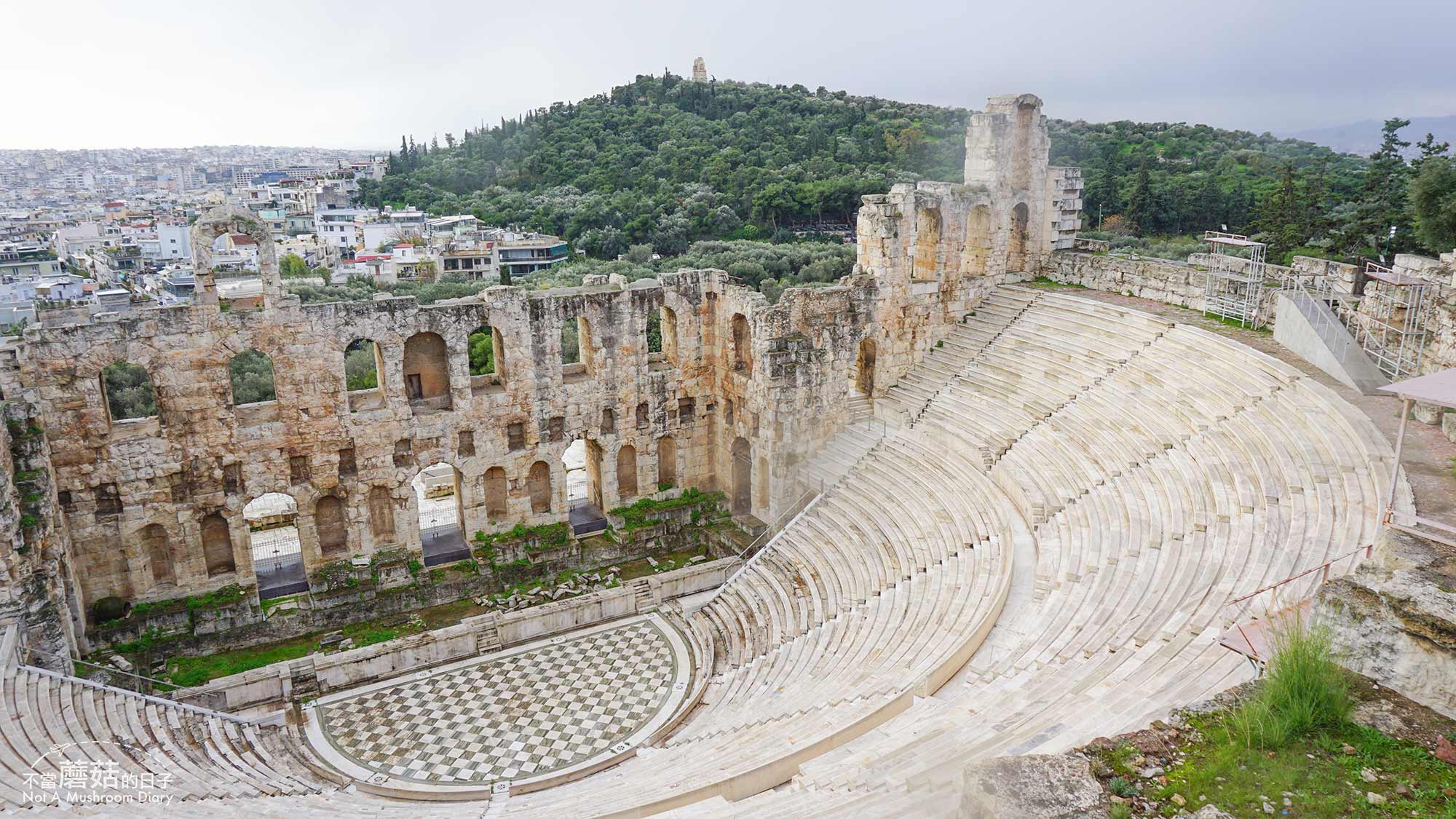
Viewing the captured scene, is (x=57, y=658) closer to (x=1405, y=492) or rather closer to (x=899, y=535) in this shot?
(x=899, y=535)

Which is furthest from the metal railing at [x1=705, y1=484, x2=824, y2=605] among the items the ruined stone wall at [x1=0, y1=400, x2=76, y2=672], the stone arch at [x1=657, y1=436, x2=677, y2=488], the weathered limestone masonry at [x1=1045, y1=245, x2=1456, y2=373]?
the ruined stone wall at [x1=0, y1=400, x2=76, y2=672]

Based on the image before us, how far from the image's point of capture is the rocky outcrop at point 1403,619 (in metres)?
8.86

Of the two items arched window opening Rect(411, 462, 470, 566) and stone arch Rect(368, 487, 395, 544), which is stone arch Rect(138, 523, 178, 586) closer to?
stone arch Rect(368, 487, 395, 544)

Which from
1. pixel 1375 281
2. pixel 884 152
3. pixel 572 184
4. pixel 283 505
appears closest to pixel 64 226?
pixel 572 184

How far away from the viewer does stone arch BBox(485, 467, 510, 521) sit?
25.2 meters

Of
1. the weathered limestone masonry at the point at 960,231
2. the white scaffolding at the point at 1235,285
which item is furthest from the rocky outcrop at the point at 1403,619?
the weathered limestone masonry at the point at 960,231

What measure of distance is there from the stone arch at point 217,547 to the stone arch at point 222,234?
5.67m

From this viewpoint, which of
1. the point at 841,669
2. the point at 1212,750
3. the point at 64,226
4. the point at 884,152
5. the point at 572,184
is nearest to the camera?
the point at 1212,750

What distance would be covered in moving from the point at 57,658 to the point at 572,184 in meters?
61.1

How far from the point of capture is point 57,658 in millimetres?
17109

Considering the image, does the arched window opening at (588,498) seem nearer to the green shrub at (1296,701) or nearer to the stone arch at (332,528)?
the stone arch at (332,528)

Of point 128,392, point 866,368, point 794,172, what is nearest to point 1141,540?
point 866,368

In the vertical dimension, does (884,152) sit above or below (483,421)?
above

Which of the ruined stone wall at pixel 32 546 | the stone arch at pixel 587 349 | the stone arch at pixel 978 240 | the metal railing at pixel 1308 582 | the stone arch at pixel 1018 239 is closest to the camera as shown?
the metal railing at pixel 1308 582
